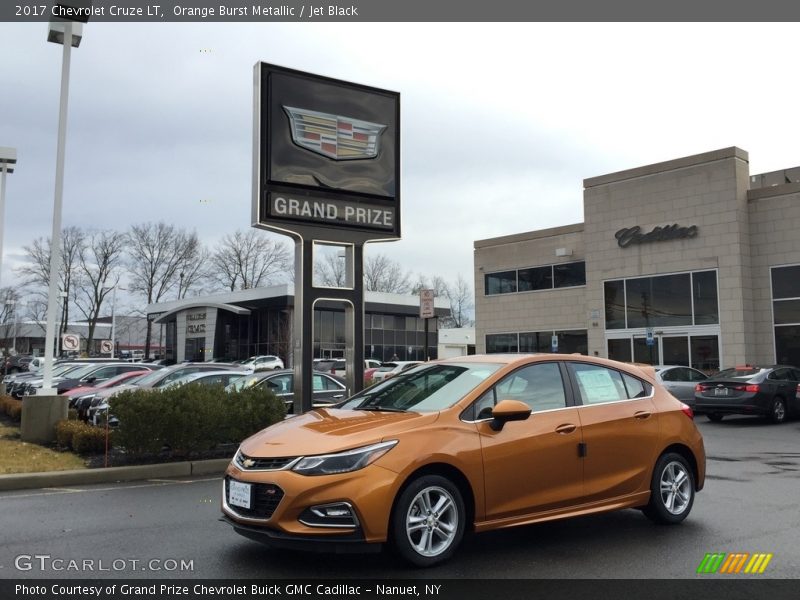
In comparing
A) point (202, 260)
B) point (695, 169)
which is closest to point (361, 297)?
point (695, 169)

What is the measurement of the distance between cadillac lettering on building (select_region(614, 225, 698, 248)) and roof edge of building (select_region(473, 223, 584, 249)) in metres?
3.60

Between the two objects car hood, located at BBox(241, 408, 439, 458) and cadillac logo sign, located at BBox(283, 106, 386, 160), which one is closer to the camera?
car hood, located at BBox(241, 408, 439, 458)

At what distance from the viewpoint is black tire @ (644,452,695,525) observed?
663 cm

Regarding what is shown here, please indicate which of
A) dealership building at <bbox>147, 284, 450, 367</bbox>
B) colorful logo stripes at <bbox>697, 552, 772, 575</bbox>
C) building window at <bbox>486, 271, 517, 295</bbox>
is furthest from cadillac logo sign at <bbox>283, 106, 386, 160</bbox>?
dealership building at <bbox>147, 284, 450, 367</bbox>

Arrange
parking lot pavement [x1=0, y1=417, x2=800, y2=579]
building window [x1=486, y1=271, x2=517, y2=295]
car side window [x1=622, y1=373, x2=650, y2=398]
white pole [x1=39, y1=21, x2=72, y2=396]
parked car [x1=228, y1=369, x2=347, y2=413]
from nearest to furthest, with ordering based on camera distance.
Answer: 1. parking lot pavement [x1=0, y1=417, x2=800, y2=579]
2. car side window [x1=622, y1=373, x2=650, y2=398]
3. white pole [x1=39, y1=21, x2=72, y2=396]
4. parked car [x1=228, y1=369, x2=347, y2=413]
5. building window [x1=486, y1=271, x2=517, y2=295]

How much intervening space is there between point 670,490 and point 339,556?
3230 mm

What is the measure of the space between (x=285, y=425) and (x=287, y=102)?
894cm

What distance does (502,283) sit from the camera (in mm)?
38312

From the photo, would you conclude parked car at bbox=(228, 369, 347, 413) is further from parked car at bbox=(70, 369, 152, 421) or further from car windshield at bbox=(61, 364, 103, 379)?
car windshield at bbox=(61, 364, 103, 379)

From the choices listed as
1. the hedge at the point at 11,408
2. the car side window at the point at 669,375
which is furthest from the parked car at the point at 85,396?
the car side window at the point at 669,375

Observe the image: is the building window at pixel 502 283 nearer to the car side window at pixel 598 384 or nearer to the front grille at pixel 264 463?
the car side window at pixel 598 384

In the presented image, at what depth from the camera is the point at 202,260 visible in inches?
3253

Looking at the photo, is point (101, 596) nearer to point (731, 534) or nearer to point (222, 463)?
point (731, 534)

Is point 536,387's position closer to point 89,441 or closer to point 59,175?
point 89,441
